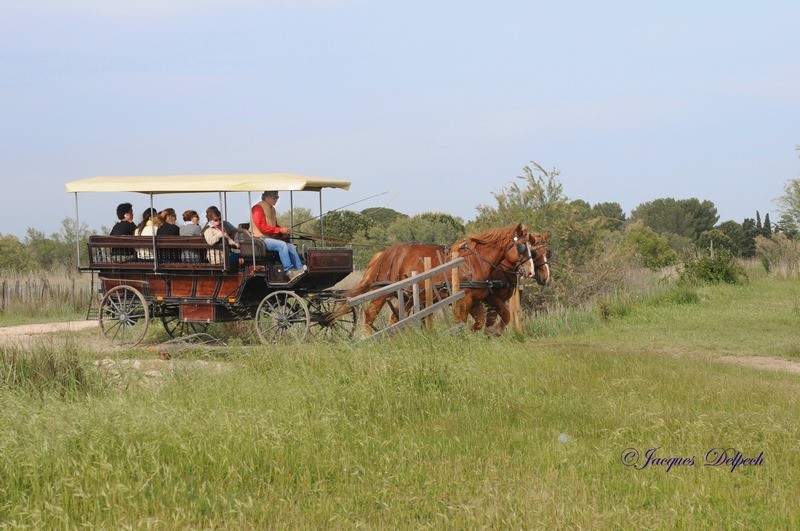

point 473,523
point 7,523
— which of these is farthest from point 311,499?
point 7,523

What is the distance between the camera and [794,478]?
6.64 m

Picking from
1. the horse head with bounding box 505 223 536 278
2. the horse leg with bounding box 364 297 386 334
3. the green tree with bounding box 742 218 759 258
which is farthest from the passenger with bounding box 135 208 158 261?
the green tree with bounding box 742 218 759 258

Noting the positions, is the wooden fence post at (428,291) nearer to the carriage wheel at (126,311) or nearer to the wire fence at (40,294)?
the carriage wheel at (126,311)

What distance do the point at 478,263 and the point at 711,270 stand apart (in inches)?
474

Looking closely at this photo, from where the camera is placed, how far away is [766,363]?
1311 cm

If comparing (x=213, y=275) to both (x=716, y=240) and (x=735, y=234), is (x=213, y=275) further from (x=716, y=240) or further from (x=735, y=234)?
(x=735, y=234)

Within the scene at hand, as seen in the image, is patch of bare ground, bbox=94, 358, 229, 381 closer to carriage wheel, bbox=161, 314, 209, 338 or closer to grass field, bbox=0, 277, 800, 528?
grass field, bbox=0, 277, 800, 528

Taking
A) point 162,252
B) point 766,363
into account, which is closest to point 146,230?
point 162,252

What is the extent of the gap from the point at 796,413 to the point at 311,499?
4.77 meters

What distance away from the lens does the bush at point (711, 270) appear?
24.2 m

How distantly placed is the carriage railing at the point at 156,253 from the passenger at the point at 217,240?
0.01 meters

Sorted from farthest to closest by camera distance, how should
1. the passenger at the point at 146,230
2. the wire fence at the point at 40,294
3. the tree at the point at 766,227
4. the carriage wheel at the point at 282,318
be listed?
1. the tree at the point at 766,227
2. the wire fence at the point at 40,294
3. the passenger at the point at 146,230
4. the carriage wheel at the point at 282,318

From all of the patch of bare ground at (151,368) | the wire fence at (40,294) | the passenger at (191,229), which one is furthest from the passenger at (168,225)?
the wire fence at (40,294)

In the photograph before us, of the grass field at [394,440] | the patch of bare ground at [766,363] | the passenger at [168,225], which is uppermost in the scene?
the passenger at [168,225]
